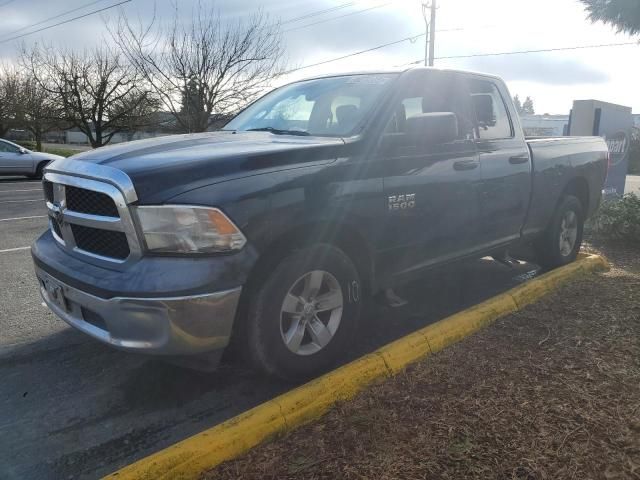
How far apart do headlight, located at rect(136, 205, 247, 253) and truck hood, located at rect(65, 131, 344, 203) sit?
0.07 m

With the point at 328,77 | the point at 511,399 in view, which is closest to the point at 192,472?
the point at 511,399

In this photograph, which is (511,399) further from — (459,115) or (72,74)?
(72,74)

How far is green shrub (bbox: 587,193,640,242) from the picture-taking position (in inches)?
273

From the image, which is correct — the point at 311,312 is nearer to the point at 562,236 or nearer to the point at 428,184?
the point at 428,184

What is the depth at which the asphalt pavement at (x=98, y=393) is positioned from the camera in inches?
100

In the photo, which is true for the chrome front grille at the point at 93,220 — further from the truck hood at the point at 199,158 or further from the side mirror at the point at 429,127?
the side mirror at the point at 429,127

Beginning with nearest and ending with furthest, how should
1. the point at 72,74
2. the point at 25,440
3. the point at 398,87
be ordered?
the point at 25,440, the point at 398,87, the point at 72,74

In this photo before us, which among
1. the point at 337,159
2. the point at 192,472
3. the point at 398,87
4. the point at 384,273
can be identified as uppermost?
the point at 398,87

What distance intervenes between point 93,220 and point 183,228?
1.92 ft

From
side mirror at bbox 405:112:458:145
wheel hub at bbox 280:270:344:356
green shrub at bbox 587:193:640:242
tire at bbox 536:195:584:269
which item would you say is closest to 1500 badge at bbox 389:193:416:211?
side mirror at bbox 405:112:458:145

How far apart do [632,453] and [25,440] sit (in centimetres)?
284

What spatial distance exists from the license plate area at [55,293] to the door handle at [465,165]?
8.80ft

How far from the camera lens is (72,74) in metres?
30.2

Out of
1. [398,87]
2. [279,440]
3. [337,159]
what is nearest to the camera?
[279,440]
